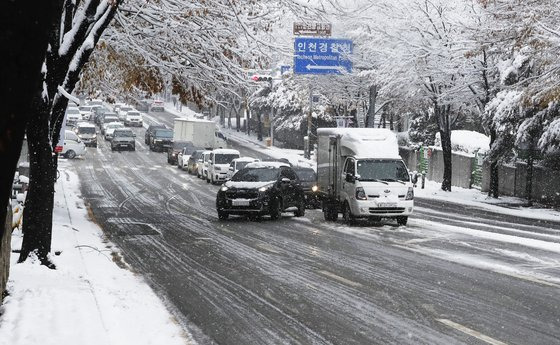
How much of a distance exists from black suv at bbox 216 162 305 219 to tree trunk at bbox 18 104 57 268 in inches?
464

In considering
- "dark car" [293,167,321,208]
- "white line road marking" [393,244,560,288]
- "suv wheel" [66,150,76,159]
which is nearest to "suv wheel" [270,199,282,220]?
"dark car" [293,167,321,208]

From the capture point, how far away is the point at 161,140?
69.4 m

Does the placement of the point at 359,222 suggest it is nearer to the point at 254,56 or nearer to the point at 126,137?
the point at 254,56

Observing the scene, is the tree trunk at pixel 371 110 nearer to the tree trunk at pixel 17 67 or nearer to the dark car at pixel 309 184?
the dark car at pixel 309 184

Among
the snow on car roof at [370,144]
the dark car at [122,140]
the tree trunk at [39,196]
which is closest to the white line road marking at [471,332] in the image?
the tree trunk at [39,196]

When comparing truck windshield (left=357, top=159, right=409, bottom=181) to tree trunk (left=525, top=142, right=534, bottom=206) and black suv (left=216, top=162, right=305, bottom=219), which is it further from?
tree trunk (left=525, top=142, right=534, bottom=206)

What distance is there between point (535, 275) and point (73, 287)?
24.2 ft

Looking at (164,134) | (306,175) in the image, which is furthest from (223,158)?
(164,134)

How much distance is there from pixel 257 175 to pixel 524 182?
1607 centimetres

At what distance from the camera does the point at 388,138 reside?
78.0ft

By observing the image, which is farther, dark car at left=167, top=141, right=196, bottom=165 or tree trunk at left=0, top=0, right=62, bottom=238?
dark car at left=167, top=141, right=196, bottom=165

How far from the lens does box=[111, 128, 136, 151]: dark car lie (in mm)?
67188

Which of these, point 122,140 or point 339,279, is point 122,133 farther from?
point 339,279

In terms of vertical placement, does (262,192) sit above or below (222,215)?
above
